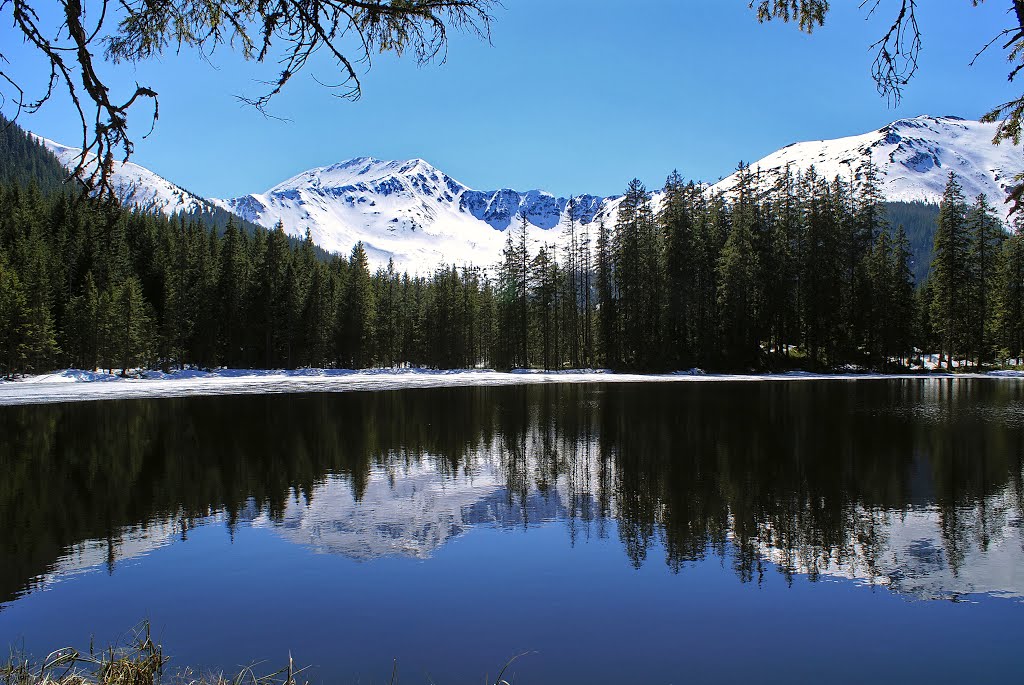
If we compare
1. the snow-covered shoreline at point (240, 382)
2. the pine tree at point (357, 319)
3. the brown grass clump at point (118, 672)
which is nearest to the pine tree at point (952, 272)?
the snow-covered shoreline at point (240, 382)

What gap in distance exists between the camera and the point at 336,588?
7797 millimetres

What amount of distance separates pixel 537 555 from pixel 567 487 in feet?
14.7

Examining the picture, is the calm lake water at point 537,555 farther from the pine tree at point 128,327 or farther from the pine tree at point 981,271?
the pine tree at point 981,271

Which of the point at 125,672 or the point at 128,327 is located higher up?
the point at 128,327

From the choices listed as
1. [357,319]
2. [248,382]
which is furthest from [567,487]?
[357,319]

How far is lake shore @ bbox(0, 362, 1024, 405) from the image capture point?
43.4 metres

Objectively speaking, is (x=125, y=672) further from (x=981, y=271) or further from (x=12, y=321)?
(x=981, y=271)

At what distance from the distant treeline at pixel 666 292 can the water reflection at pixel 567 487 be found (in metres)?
37.5

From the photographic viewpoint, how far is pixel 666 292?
6444 cm

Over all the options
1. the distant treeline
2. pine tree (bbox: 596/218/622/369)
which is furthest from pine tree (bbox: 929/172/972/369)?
pine tree (bbox: 596/218/622/369)

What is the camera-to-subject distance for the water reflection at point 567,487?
9.05m

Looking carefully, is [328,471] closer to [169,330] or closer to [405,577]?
[405,577]

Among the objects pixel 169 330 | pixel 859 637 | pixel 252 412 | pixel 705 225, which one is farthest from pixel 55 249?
pixel 859 637

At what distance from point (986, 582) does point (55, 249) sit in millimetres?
87084
